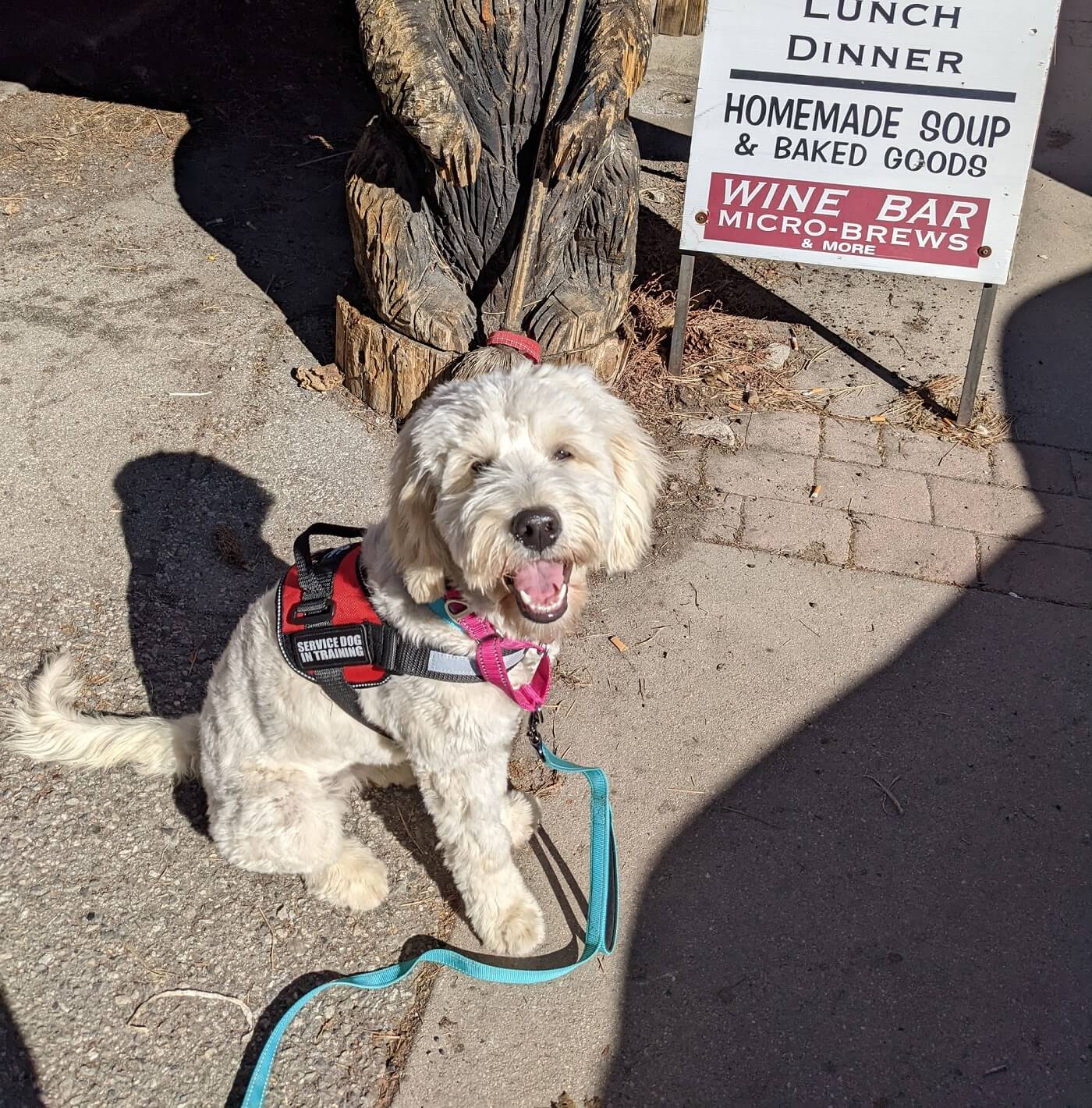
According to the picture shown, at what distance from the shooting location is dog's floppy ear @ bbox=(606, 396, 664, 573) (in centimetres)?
256

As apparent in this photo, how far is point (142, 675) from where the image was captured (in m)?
3.58

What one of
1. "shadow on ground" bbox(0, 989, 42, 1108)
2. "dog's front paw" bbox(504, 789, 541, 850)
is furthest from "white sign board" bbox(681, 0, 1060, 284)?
"shadow on ground" bbox(0, 989, 42, 1108)

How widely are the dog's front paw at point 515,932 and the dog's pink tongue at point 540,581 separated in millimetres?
987

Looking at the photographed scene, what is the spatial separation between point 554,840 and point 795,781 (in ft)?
2.76

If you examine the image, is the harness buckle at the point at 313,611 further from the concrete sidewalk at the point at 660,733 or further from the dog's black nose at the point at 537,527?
the concrete sidewalk at the point at 660,733

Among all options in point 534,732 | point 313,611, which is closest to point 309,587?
point 313,611

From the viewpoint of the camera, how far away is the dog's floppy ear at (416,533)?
243cm

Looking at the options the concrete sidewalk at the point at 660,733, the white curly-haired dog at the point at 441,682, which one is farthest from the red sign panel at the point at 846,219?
the white curly-haired dog at the point at 441,682

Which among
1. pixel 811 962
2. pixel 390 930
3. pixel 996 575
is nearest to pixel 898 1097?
pixel 811 962

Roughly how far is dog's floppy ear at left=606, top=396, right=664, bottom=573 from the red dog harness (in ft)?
1.12

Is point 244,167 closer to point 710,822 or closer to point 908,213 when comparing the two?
point 908,213

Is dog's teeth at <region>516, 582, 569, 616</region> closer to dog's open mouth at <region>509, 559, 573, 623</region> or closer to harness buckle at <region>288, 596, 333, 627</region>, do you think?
dog's open mouth at <region>509, 559, 573, 623</region>

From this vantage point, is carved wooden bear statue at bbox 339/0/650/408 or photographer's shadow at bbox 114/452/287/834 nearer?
photographer's shadow at bbox 114/452/287/834

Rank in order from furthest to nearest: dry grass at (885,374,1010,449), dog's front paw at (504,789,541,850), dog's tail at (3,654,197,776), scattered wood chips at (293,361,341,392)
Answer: scattered wood chips at (293,361,341,392)
dry grass at (885,374,1010,449)
dog's front paw at (504,789,541,850)
dog's tail at (3,654,197,776)
